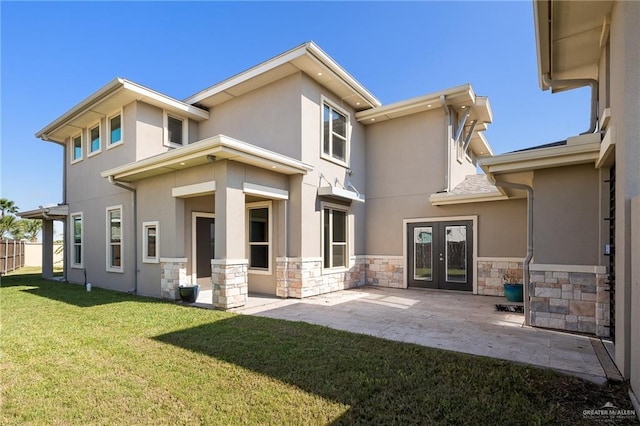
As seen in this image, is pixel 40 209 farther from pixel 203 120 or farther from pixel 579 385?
pixel 579 385

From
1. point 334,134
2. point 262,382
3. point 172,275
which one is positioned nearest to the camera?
point 262,382

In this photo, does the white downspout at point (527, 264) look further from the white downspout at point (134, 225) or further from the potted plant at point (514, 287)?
the white downspout at point (134, 225)

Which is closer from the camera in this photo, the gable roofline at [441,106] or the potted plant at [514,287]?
the potted plant at [514,287]

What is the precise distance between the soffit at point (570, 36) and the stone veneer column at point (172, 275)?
9.11m

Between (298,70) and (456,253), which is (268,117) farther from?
(456,253)

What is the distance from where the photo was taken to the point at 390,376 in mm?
3697

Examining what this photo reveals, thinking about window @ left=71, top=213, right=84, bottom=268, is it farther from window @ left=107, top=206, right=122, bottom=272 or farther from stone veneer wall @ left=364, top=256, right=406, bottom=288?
stone veneer wall @ left=364, top=256, right=406, bottom=288

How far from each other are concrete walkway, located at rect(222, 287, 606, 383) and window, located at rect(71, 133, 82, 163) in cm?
998

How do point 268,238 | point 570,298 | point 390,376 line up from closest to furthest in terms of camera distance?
point 390,376 → point 570,298 → point 268,238

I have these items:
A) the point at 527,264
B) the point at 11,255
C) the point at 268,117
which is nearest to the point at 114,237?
the point at 268,117

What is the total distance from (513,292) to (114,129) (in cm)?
1330

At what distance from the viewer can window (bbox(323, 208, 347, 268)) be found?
9.84 metres

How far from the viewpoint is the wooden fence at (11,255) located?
17.1 meters

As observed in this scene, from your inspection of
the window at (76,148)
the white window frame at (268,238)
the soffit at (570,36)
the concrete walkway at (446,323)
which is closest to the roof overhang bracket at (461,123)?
the soffit at (570,36)
